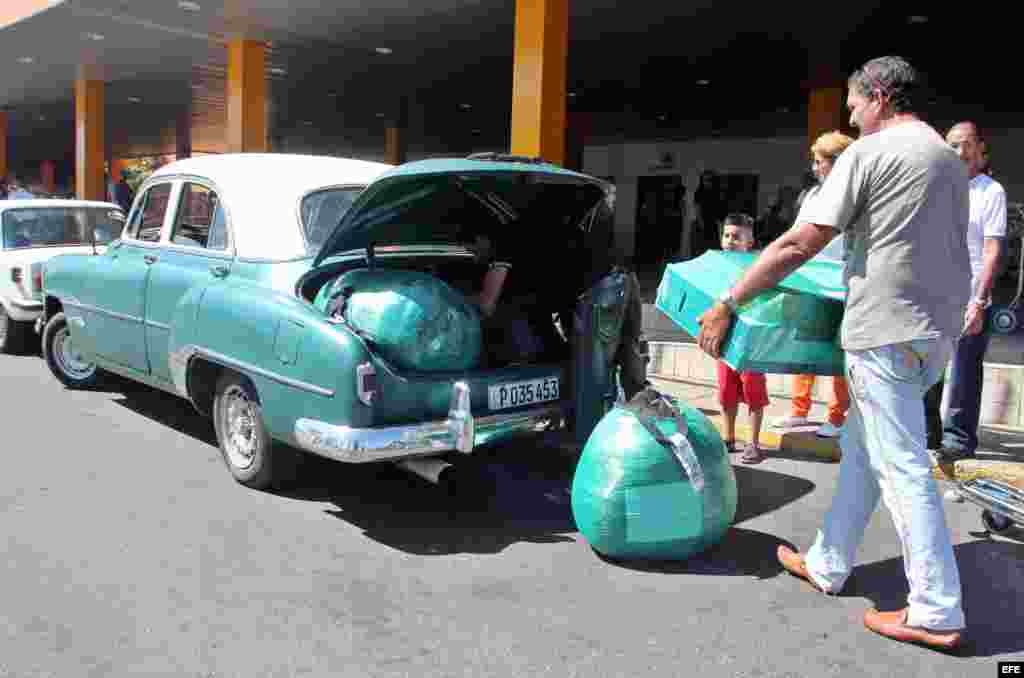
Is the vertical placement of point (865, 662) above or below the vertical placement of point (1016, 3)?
below

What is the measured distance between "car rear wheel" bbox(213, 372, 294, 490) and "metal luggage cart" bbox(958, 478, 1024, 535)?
11.4 ft

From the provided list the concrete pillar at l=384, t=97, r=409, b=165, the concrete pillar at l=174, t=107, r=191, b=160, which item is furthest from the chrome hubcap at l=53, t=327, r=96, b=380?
the concrete pillar at l=174, t=107, r=191, b=160

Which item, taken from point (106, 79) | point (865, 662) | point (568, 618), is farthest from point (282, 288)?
point (106, 79)

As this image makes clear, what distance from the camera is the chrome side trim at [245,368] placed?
13.4 ft

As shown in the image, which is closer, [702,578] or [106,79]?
[702,578]

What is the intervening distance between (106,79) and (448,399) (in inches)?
800

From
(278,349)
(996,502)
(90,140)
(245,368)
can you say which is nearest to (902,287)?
(996,502)

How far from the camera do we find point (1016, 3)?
11.5 meters

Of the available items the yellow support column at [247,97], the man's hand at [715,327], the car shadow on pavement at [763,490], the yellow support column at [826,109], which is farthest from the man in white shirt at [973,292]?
the yellow support column at [826,109]

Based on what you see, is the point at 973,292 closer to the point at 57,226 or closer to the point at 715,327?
the point at 715,327

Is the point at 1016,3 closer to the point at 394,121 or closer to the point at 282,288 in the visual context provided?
the point at 282,288

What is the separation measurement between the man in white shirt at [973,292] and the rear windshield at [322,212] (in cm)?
352

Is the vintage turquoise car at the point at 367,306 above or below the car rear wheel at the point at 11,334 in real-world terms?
above

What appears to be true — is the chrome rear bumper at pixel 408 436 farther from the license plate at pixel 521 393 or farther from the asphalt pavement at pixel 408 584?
the asphalt pavement at pixel 408 584
